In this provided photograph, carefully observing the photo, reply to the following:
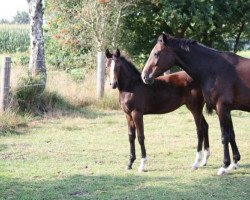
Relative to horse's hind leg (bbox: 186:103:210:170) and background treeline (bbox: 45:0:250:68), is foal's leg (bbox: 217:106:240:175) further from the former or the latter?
background treeline (bbox: 45:0:250:68)

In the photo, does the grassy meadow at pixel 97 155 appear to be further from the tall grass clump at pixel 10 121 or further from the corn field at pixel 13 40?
the corn field at pixel 13 40

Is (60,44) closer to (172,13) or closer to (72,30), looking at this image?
(72,30)

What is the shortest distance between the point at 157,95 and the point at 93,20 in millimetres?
11745

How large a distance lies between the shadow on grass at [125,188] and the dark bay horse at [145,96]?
2.33ft

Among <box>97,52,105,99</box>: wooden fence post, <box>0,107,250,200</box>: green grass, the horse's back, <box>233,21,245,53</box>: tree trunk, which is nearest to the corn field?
<box>233,21,245,53</box>: tree trunk

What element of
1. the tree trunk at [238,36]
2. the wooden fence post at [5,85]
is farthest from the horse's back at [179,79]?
the tree trunk at [238,36]

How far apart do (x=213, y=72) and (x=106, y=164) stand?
86.9 inches

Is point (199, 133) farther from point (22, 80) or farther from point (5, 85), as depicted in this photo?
point (22, 80)

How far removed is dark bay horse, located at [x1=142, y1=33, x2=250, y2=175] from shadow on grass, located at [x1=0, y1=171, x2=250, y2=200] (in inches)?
27.8

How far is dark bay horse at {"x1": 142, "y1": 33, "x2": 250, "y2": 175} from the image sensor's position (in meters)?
6.83

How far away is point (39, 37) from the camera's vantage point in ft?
41.6

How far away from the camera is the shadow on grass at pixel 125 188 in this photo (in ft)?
19.2

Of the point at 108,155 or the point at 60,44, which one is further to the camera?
the point at 60,44

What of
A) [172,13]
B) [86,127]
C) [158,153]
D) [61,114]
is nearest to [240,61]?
[158,153]
